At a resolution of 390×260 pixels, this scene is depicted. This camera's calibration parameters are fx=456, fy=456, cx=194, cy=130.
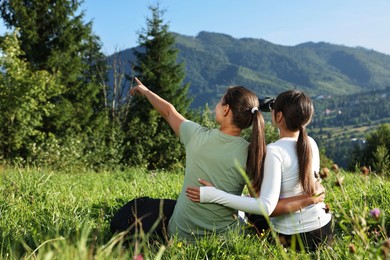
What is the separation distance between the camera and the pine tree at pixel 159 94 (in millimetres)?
31203

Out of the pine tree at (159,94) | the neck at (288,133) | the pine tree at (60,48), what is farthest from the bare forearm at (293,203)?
the pine tree at (159,94)

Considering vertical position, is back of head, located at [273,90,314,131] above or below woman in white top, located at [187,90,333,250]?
above

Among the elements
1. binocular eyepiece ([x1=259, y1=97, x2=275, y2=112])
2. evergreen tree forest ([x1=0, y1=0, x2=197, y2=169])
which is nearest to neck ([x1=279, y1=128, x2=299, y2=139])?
binocular eyepiece ([x1=259, y1=97, x2=275, y2=112])

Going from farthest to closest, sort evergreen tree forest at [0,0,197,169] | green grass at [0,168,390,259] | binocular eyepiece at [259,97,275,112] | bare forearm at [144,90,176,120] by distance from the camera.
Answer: evergreen tree forest at [0,0,197,169], bare forearm at [144,90,176,120], binocular eyepiece at [259,97,275,112], green grass at [0,168,390,259]

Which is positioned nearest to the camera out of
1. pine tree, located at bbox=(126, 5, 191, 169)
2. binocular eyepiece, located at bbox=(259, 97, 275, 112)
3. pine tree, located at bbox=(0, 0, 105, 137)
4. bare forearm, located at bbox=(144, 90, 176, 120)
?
binocular eyepiece, located at bbox=(259, 97, 275, 112)

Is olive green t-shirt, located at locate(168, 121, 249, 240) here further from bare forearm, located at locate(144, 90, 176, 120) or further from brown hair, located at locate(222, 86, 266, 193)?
bare forearm, located at locate(144, 90, 176, 120)

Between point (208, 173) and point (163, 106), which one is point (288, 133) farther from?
point (163, 106)

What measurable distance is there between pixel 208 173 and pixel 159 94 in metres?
30.1

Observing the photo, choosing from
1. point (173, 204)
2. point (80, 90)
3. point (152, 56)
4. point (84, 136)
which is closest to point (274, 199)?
point (173, 204)

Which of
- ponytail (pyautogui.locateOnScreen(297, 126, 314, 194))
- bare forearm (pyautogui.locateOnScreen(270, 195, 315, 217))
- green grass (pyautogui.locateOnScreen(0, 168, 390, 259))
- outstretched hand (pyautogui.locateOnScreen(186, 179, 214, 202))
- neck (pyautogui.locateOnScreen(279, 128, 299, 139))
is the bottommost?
green grass (pyautogui.locateOnScreen(0, 168, 390, 259))

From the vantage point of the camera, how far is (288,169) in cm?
343

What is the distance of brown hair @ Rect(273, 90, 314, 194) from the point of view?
11.0ft

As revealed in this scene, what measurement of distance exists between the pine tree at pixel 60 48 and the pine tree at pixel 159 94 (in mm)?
4119

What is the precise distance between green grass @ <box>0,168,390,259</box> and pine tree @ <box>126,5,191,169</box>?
24.4m
